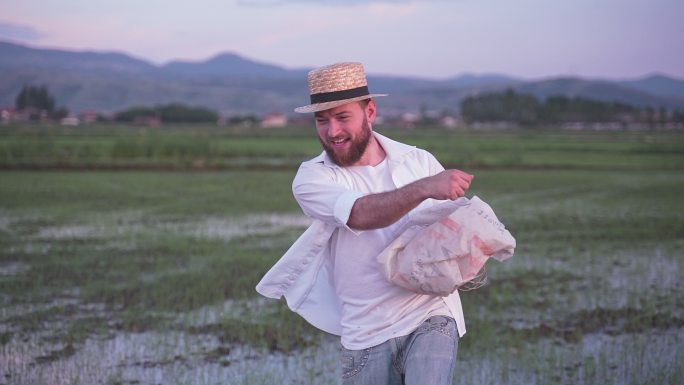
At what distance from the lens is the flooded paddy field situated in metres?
5.97

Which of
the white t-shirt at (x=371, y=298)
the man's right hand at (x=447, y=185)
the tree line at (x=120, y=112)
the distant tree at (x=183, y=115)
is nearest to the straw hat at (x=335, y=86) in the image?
the white t-shirt at (x=371, y=298)

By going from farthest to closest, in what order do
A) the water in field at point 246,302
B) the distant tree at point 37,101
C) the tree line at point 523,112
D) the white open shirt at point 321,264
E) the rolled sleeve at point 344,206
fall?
the tree line at point 523,112, the distant tree at point 37,101, the water in field at point 246,302, the white open shirt at point 321,264, the rolled sleeve at point 344,206

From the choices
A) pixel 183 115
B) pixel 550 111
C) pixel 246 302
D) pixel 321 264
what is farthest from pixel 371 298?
pixel 550 111

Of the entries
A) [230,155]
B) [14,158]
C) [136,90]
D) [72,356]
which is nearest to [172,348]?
[72,356]

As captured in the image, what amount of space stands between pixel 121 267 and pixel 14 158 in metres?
17.3

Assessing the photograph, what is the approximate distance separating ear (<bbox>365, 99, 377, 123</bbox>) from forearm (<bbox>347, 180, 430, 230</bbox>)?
1.33ft

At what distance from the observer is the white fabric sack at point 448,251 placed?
111 inches

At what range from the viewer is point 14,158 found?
25641 mm

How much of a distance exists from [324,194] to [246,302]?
5.24m

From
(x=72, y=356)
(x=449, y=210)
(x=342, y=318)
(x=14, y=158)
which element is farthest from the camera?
(x=14, y=158)

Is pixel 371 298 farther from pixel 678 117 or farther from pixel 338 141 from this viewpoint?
pixel 678 117

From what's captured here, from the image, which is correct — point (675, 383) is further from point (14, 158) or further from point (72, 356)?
point (14, 158)

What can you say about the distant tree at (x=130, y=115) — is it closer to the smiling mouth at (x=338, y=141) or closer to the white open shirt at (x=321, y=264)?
the white open shirt at (x=321, y=264)

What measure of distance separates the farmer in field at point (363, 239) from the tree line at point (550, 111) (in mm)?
94600
